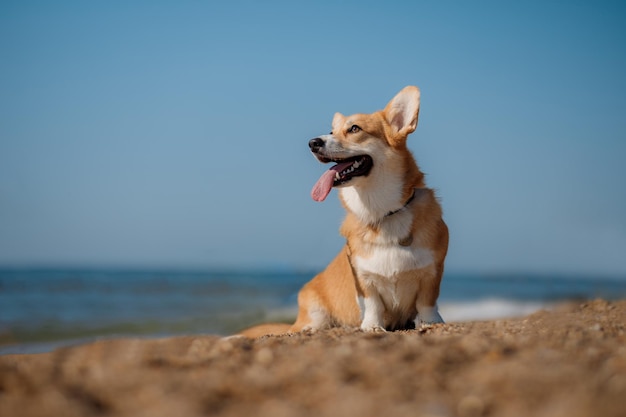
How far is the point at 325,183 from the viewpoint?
516cm

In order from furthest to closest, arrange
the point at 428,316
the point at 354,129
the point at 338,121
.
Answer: the point at 338,121 < the point at 354,129 < the point at 428,316

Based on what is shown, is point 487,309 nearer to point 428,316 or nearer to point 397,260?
point 428,316

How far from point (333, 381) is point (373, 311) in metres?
2.98

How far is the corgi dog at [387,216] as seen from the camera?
4984 mm

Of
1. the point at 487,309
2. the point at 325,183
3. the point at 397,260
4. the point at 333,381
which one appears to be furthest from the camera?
the point at 487,309

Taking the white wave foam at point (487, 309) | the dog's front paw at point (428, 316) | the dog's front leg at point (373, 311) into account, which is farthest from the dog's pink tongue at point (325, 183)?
the white wave foam at point (487, 309)

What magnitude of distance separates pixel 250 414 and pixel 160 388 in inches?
15.5

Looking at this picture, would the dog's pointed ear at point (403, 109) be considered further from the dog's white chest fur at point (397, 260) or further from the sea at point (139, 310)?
the sea at point (139, 310)

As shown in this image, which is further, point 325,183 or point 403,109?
point 403,109

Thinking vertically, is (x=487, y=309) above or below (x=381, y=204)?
below

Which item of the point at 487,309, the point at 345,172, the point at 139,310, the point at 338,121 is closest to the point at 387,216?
the point at 345,172

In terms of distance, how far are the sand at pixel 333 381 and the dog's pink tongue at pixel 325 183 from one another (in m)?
2.29

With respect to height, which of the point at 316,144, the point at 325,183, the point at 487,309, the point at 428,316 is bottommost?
the point at 487,309

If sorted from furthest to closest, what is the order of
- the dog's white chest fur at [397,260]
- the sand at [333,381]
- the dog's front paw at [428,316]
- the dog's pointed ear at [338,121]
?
the dog's pointed ear at [338,121] < the dog's front paw at [428,316] < the dog's white chest fur at [397,260] < the sand at [333,381]
